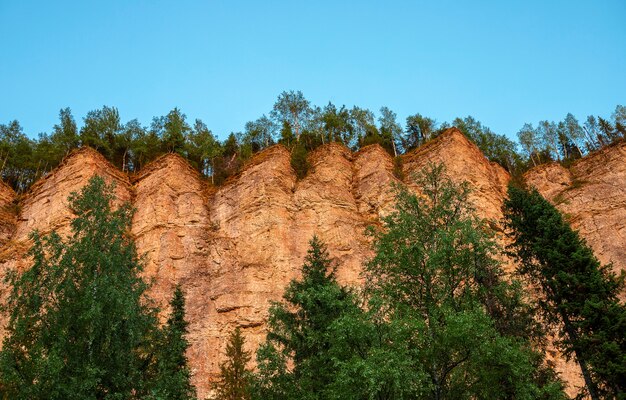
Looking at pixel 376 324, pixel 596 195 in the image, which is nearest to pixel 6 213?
pixel 376 324

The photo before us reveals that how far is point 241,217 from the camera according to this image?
38.8 meters

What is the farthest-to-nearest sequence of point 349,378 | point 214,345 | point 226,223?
point 226,223, point 214,345, point 349,378

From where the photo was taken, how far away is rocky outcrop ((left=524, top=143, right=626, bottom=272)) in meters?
36.0

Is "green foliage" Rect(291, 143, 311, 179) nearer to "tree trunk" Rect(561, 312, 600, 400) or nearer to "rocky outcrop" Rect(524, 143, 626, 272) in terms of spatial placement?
"rocky outcrop" Rect(524, 143, 626, 272)

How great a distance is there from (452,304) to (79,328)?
13.8 meters

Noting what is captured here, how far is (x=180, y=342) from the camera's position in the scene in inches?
798

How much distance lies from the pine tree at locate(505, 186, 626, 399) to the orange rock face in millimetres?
10518

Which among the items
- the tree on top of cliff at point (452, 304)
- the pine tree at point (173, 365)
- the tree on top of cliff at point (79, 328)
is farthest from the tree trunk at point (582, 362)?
the tree on top of cliff at point (79, 328)

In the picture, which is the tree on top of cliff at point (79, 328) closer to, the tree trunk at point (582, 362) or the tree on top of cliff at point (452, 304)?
the tree on top of cliff at point (452, 304)

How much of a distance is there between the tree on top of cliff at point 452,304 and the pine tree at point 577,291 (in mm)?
1563

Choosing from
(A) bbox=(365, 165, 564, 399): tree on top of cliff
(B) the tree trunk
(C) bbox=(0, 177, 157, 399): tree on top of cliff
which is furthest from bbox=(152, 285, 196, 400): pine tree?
(B) the tree trunk

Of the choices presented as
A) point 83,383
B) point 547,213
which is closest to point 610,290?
point 547,213

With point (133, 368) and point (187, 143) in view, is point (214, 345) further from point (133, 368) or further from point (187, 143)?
point (187, 143)

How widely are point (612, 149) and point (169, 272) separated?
4138 cm
